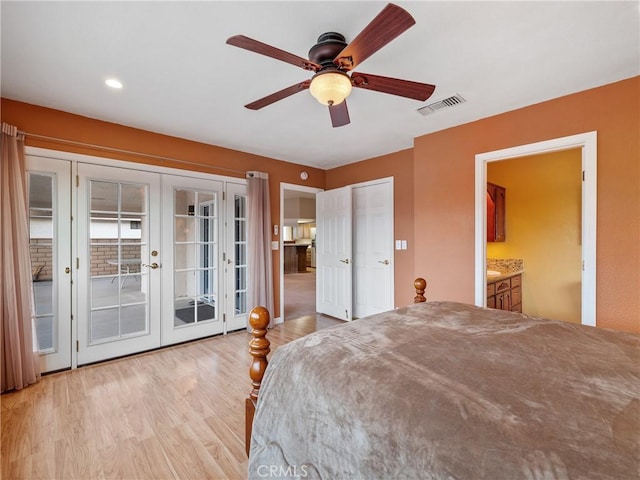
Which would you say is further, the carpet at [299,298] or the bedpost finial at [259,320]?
the carpet at [299,298]

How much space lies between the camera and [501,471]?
2.18 ft

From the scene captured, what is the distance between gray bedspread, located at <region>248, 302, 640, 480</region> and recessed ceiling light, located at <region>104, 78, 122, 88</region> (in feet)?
7.82

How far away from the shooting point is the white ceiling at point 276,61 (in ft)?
5.06

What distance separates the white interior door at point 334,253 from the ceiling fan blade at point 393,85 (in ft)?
8.40

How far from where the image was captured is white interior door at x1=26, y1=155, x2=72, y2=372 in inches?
102

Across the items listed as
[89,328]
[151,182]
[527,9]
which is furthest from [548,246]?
[89,328]

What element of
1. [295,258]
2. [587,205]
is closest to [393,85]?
[587,205]

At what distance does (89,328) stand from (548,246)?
5.42 m

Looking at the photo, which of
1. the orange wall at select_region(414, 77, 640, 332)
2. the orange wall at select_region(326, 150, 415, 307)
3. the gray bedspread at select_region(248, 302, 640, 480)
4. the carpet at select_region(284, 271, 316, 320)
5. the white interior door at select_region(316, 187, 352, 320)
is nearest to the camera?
the gray bedspread at select_region(248, 302, 640, 480)

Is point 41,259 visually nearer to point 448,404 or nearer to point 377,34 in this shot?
point 377,34

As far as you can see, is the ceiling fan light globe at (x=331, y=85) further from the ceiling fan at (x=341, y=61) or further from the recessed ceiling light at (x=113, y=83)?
the recessed ceiling light at (x=113, y=83)

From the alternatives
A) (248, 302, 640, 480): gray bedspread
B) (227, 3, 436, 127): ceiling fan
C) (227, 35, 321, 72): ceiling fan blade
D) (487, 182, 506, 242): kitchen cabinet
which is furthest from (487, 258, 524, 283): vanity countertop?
(227, 35, 321, 72): ceiling fan blade

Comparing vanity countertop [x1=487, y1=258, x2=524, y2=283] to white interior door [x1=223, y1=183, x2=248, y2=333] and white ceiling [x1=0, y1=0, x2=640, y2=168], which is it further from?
white interior door [x1=223, y1=183, x2=248, y2=333]

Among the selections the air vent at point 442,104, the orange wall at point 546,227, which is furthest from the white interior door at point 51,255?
the orange wall at point 546,227
